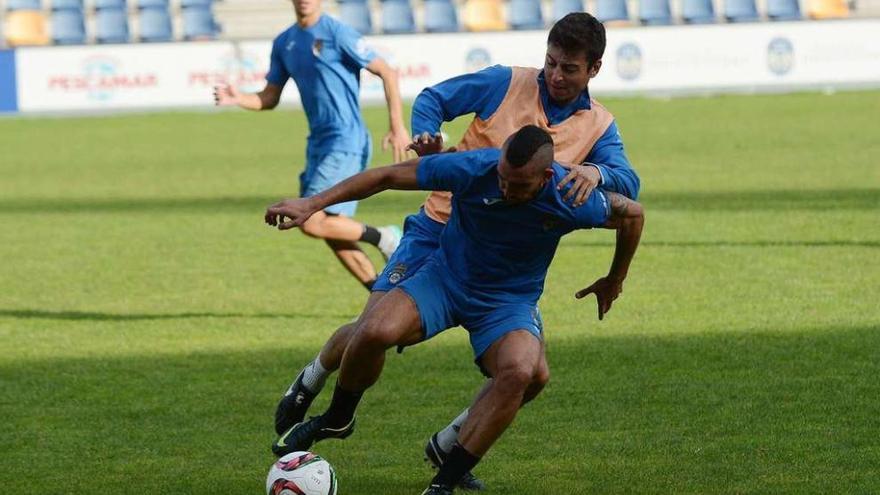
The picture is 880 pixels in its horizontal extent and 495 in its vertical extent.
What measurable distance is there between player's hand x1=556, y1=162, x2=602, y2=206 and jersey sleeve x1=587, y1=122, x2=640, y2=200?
17 cm

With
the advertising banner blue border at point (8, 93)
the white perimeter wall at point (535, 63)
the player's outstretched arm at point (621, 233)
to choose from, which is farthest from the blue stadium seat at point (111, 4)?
the player's outstretched arm at point (621, 233)

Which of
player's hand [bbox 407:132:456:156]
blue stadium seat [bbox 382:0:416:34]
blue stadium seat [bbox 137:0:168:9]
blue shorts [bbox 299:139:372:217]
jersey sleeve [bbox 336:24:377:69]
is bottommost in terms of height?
blue stadium seat [bbox 382:0:416:34]

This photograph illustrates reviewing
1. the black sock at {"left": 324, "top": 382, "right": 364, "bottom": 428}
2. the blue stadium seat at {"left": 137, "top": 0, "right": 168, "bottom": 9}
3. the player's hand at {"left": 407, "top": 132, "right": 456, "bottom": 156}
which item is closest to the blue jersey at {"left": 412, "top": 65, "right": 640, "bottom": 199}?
the player's hand at {"left": 407, "top": 132, "right": 456, "bottom": 156}

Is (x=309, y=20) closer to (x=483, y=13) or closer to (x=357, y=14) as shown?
(x=357, y=14)

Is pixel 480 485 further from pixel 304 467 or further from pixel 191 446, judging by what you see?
pixel 191 446

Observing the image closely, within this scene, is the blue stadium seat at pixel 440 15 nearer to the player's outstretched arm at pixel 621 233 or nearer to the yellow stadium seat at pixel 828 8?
the yellow stadium seat at pixel 828 8

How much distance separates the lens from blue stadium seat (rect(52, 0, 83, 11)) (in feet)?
128

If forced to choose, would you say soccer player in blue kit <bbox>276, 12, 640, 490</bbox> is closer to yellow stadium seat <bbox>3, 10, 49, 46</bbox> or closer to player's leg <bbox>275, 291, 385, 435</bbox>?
player's leg <bbox>275, 291, 385, 435</bbox>

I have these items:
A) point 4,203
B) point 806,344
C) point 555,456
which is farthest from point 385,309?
point 4,203

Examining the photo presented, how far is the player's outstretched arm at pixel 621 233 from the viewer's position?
21.2ft

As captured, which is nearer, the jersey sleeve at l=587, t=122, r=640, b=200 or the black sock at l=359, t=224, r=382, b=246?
the jersey sleeve at l=587, t=122, r=640, b=200

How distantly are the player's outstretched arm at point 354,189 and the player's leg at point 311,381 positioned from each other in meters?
0.90

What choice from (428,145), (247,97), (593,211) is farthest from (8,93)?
(593,211)

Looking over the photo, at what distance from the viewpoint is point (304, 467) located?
644 centimetres
